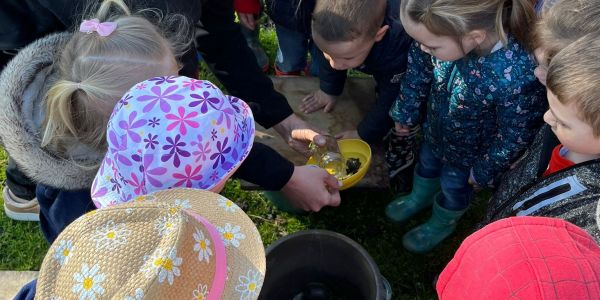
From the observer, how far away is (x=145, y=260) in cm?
94

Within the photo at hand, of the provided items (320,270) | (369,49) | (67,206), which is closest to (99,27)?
(67,206)

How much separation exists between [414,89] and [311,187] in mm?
606

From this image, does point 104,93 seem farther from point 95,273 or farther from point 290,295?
point 290,295

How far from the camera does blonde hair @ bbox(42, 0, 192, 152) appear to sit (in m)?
1.35

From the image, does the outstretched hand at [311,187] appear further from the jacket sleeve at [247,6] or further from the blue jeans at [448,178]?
the jacket sleeve at [247,6]

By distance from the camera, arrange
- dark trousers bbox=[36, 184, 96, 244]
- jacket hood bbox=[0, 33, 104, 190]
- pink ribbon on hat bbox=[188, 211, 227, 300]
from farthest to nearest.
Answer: dark trousers bbox=[36, 184, 96, 244]
jacket hood bbox=[0, 33, 104, 190]
pink ribbon on hat bbox=[188, 211, 227, 300]

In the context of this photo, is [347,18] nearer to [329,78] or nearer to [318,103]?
[329,78]

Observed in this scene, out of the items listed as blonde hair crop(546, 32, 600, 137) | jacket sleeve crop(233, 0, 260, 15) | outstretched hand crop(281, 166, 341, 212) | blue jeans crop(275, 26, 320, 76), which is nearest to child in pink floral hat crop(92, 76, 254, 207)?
outstretched hand crop(281, 166, 341, 212)

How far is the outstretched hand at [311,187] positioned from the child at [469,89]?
454 mm

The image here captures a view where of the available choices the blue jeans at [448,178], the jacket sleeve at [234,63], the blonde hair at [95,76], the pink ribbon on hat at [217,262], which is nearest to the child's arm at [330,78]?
the jacket sleeve at [234,63]

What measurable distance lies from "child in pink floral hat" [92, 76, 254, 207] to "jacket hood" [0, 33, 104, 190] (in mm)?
195

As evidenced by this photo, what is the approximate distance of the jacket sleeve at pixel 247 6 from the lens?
114 inches

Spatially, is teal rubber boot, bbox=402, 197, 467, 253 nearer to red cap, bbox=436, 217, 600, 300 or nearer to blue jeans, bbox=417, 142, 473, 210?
blue jeans, bbox=417, 142, 473, 210

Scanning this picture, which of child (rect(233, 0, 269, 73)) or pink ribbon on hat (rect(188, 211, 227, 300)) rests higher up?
pink ribbon on hat (rect(188, 211, 227, 300))
